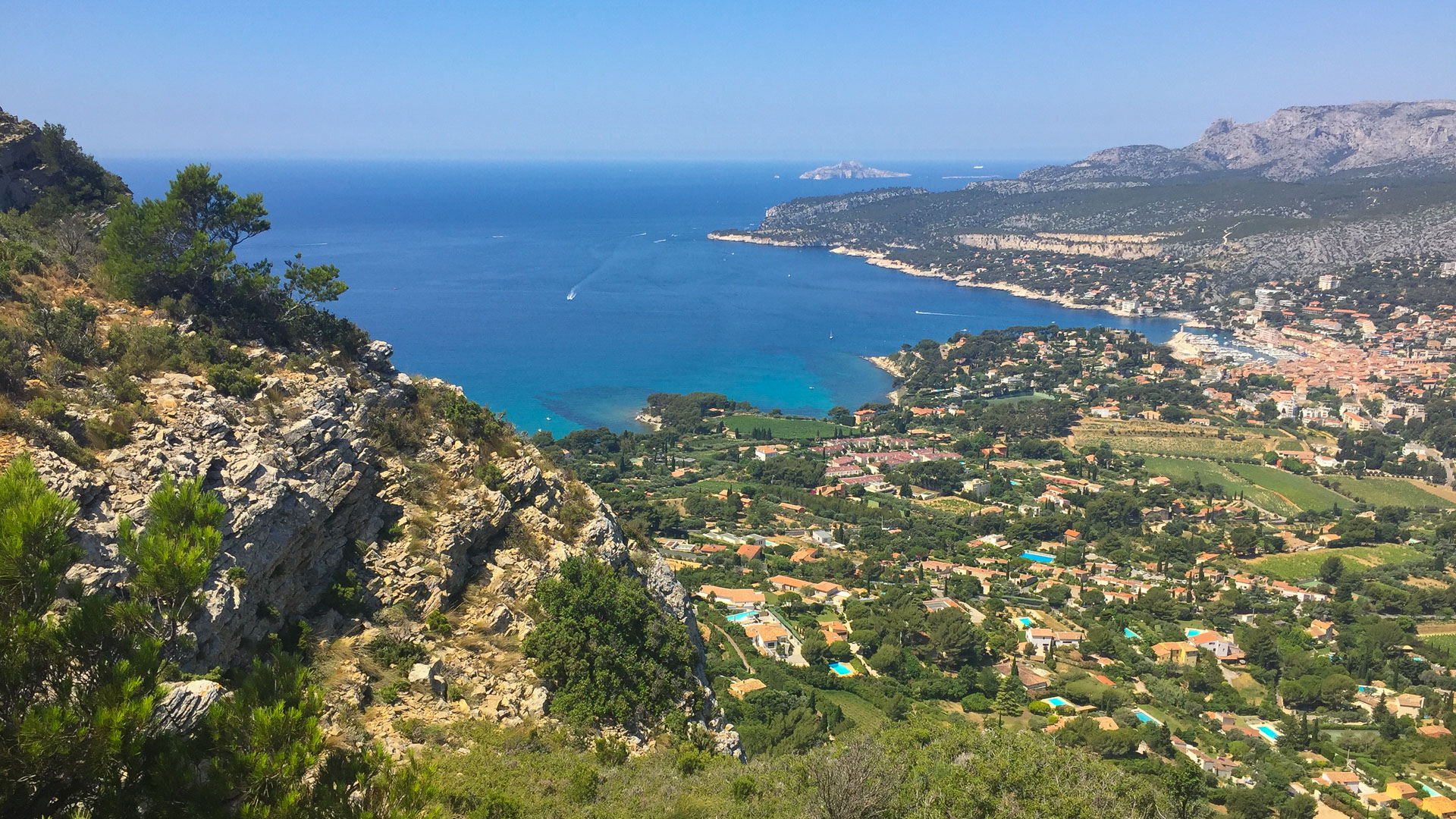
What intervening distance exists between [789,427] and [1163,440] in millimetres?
23075

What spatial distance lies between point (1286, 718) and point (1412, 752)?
2.68 metres

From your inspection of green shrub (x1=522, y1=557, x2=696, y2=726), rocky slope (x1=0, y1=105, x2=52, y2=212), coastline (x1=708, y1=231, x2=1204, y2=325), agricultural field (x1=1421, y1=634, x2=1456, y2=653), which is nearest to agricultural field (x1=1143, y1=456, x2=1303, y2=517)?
agricultural field (x1=1421, y1=634, x2=1456, y2=653)

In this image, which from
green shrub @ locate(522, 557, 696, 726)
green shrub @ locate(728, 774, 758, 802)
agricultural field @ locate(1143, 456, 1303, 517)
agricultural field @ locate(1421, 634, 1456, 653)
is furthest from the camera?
agricultural field @ locate(1143, 456, 1303, 517)

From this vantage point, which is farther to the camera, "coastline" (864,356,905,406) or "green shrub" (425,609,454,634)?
"coastline" (864,356,905,406)

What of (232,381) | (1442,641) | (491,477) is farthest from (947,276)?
(232,381)

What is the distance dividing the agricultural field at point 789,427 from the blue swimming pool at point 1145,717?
3024cm

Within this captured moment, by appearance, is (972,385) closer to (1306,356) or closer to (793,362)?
(793,362)

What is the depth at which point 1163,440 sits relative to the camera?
53.4 meters

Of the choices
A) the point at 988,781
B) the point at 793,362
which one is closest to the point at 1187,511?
the point at 793,362

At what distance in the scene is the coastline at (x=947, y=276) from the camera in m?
89.8

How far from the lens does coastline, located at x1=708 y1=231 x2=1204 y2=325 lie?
8975cm

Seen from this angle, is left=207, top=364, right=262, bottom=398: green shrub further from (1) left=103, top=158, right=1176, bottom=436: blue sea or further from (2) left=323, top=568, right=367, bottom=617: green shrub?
(1) left=103, top=158, right=1176, bottom=436: blue sea

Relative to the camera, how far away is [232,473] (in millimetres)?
8812

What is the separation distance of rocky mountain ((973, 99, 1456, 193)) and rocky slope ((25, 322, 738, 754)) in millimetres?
161471
